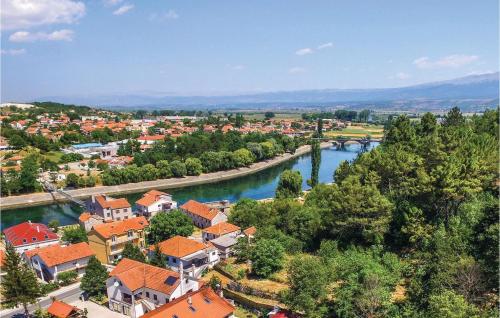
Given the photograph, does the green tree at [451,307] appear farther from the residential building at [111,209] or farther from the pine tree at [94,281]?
the residential building at [111,209]

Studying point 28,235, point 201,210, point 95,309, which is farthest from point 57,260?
point 201,210

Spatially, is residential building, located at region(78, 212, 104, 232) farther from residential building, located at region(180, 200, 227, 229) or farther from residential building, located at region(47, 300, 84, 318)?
residential building, located at region(47, 300, 84, 318)

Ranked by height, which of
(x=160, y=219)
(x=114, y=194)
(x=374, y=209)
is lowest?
(x=114, y=194)

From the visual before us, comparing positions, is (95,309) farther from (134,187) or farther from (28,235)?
(134,187)

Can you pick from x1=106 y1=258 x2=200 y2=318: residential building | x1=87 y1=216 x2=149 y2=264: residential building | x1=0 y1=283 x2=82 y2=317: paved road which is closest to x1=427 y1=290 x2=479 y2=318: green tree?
x1=106 y1=258 x2=200 y2=318: residential building

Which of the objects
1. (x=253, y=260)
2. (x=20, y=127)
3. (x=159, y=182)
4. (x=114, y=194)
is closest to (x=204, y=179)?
(x=159, y=182)

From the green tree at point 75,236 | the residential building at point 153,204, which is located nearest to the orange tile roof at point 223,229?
the green tree at point 75,236

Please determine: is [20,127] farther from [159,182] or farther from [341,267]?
[341,267]
